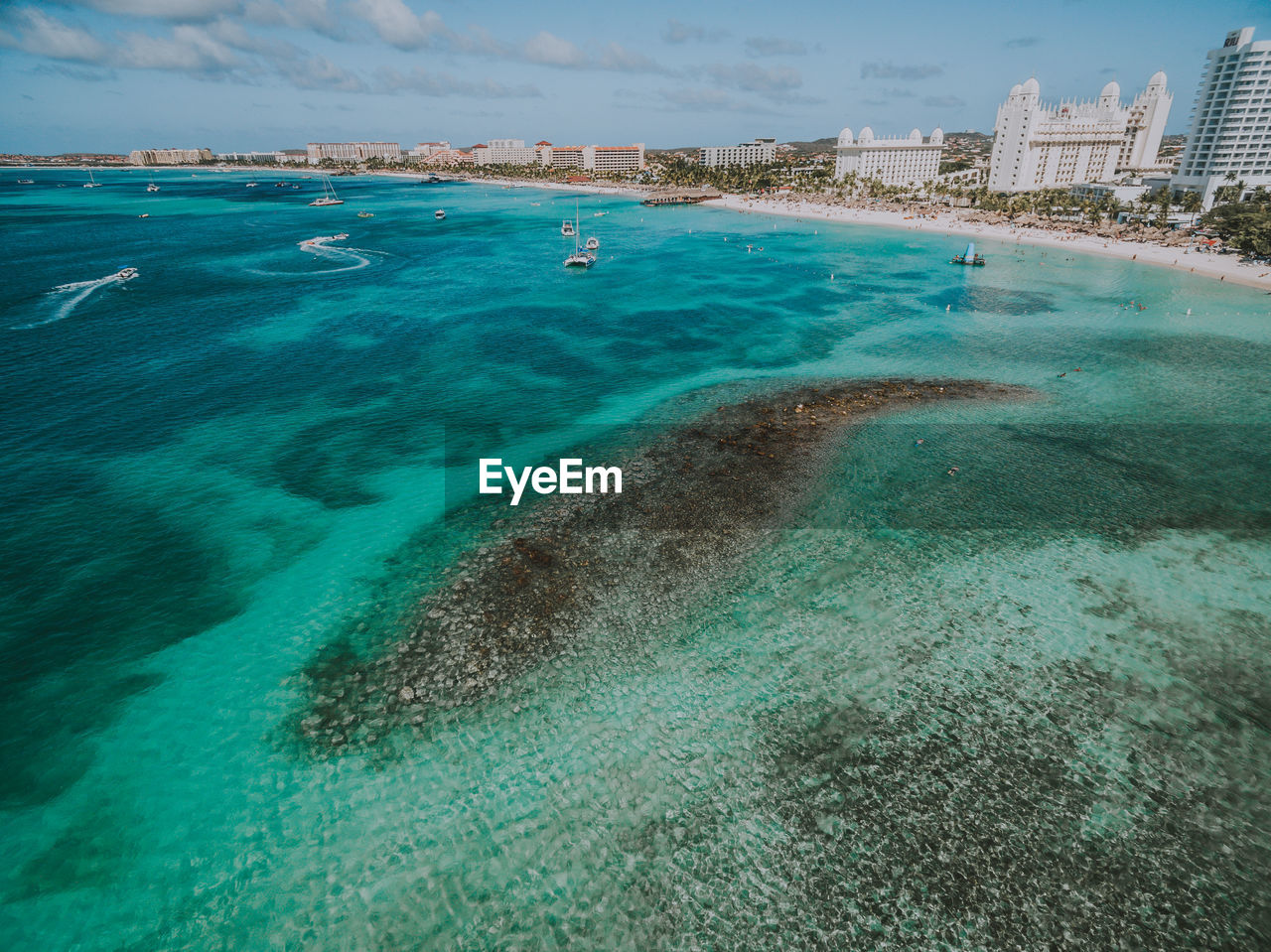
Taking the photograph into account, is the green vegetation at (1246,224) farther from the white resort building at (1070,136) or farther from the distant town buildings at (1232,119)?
the white resort building at (1070,136)

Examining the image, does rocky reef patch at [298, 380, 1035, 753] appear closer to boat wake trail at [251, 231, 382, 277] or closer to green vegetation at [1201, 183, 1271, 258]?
boat wake trail at [251, 231, 382, 277]

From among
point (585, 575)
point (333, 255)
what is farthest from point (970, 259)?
point (333, 255)

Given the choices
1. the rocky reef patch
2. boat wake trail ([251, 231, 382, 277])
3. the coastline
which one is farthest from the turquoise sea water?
the coastline

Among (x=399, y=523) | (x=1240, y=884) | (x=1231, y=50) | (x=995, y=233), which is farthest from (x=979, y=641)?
(x=1231, y=50)

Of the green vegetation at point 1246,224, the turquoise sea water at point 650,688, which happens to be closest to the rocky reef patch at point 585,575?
the turquoise sea water at point 650,688

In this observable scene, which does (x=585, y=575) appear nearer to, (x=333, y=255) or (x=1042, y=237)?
(x=333, y=255)

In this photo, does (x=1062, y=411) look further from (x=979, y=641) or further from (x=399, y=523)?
(x=399, y=523)
